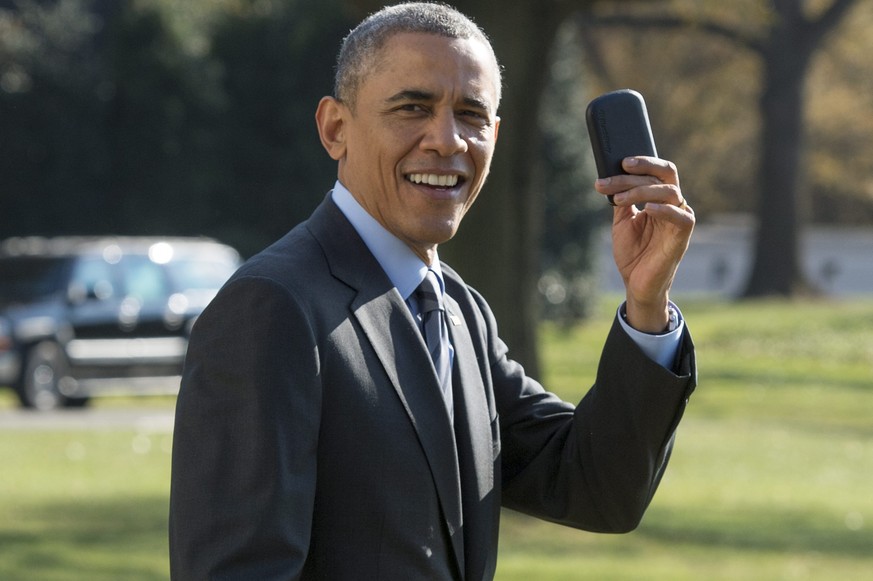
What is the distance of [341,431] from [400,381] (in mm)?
152

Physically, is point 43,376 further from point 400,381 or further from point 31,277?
point 400,381

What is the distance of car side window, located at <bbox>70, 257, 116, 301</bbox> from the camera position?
19391 millimetres

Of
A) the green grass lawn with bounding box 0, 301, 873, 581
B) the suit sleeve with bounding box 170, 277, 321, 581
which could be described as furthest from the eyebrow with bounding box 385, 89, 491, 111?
the green grass lawn with bounding box 0, 301, 873, 581

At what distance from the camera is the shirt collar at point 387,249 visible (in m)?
2.86

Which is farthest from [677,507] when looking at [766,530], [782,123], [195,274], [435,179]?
[782,123]

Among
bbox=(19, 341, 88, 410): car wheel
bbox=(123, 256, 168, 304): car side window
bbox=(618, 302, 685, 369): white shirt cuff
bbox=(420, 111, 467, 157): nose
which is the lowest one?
bbox=(19, 341, 88, 410): car wheel

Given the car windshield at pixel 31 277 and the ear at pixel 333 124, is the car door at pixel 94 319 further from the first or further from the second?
the ear at pixel 333 124

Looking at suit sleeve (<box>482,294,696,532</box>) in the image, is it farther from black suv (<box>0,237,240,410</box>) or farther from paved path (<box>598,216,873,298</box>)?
paved path (<box>598,216,873,298</box>)

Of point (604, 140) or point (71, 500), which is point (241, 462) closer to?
point (604, 140)

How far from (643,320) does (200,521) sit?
0.87 m

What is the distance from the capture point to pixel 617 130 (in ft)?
9.56

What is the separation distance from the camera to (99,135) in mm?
31172

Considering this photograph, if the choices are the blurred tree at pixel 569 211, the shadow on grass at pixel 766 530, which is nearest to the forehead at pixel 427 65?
the shadow on grass at pixel 766 530

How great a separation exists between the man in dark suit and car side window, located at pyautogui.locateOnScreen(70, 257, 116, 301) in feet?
55.0
